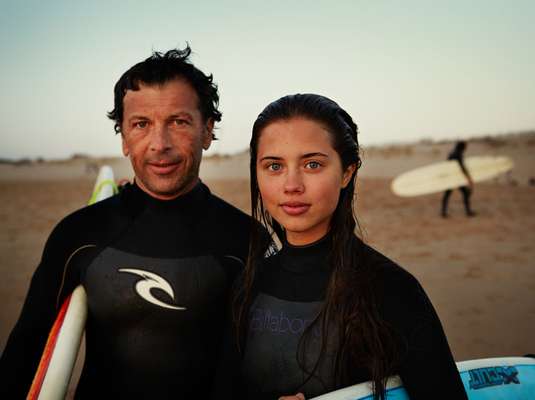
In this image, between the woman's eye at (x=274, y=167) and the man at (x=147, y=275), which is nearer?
the woman's eye at (x=274, y=167)

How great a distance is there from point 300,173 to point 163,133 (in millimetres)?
750

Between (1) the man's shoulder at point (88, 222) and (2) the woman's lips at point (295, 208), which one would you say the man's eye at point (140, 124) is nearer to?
(1) the man's shoulder at point (88, 222)

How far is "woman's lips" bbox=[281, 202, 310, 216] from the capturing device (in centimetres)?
147

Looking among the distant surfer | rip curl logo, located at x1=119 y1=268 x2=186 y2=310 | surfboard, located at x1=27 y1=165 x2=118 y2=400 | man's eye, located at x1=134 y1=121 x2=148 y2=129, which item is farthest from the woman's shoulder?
the distant surfer

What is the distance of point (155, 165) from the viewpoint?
6.39ft

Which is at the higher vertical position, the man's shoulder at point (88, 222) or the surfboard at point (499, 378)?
the man's shoulder at point (88, 222)

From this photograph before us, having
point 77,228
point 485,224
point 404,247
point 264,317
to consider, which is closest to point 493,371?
point 264,317

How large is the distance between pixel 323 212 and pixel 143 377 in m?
1.11

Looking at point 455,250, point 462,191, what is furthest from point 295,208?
point 462,191

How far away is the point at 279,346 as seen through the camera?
1.49 metres

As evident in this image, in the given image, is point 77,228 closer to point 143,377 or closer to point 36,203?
point 143,377

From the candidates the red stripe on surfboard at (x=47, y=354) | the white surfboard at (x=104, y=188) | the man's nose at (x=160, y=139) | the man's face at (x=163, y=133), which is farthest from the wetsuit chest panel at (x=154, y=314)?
the white surfboard at (x=104, y=188)

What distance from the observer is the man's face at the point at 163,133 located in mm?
1915

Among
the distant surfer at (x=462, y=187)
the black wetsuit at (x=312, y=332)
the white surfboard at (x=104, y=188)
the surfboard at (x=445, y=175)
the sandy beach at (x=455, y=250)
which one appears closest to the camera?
the black wetsuit at (x=312, y=332)
